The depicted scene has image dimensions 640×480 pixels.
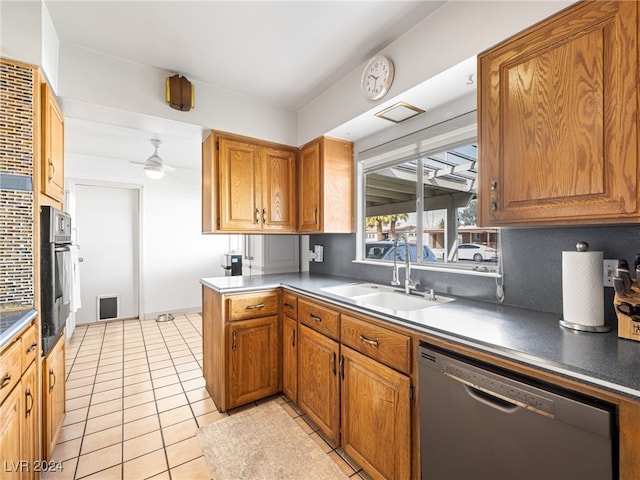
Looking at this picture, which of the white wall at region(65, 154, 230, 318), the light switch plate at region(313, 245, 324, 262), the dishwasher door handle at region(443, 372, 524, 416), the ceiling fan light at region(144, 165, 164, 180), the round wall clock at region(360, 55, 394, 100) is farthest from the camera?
the white wall at region(65, 154, 230, 318)

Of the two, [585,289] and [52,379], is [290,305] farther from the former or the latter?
[585,289]

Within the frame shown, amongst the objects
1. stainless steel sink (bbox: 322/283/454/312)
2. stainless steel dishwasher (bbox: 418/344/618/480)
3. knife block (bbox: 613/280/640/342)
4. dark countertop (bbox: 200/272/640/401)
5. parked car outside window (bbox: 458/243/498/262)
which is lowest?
stainless steel dishwasher (bbox: 418/344/618/480)

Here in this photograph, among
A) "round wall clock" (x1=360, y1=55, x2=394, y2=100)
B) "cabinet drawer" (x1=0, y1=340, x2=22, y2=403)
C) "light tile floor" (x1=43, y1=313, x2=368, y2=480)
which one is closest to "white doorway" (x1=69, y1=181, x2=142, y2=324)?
"light tile floor" (x1=43, y1=313, x2=368, y2=480)

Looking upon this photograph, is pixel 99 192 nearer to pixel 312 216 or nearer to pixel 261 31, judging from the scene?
pixel 312 216

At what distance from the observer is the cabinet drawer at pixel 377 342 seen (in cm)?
131

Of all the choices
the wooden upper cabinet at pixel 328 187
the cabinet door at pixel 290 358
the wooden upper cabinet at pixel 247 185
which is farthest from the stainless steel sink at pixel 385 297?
the wooden upper cabinet at pixel 247 185

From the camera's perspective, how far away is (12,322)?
1246 millimetres

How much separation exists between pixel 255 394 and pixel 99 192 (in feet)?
12.7

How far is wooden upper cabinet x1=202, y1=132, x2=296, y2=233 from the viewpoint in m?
2.39

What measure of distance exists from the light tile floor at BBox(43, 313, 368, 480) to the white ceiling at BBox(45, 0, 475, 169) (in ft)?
7.07

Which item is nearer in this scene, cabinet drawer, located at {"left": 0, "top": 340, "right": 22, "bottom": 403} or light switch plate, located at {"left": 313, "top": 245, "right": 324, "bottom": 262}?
cabinet drawer, located at {"left": 0, "top": 340, "right": 22, "bottom": 403}

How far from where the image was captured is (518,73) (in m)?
1.23

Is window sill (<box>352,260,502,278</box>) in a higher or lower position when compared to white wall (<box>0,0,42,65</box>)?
lower

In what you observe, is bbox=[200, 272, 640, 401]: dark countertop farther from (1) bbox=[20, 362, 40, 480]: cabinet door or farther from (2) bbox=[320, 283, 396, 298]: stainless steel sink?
(1) bbox=[20, 362, 40, 480]: cabinet door
